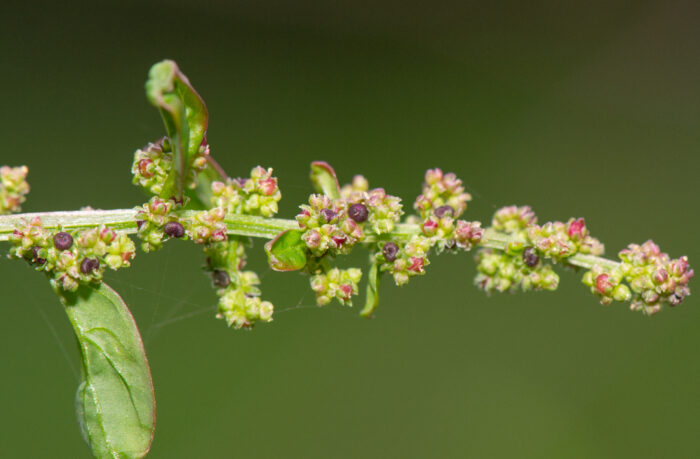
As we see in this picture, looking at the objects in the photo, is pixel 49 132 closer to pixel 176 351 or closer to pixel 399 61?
pixel 176 351

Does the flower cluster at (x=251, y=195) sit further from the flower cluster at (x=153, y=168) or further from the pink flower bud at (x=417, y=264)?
the pink flower bud at (x=417, y=264)

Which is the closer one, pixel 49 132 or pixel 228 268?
pixel 228 268

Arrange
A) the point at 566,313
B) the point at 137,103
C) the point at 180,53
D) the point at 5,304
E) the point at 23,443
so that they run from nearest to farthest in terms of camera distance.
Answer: the point at 23,443
the point at 5,304
the point at 566,313
the point at 137,103
the point at 180,53

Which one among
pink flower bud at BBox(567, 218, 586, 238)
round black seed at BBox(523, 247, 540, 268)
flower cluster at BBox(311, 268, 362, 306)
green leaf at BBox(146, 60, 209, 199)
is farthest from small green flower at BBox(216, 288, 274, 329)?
pink flower bud at BBox(567, 218, 586, 238)

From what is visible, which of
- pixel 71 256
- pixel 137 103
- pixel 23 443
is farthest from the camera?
pixel 137 103

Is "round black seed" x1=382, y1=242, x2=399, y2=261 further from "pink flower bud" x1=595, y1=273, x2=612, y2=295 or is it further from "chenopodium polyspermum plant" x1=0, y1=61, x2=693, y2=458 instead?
"pink flower bud" x1=595, y1=273, x2=612, y2=295

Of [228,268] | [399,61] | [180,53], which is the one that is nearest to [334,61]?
[399,61]
